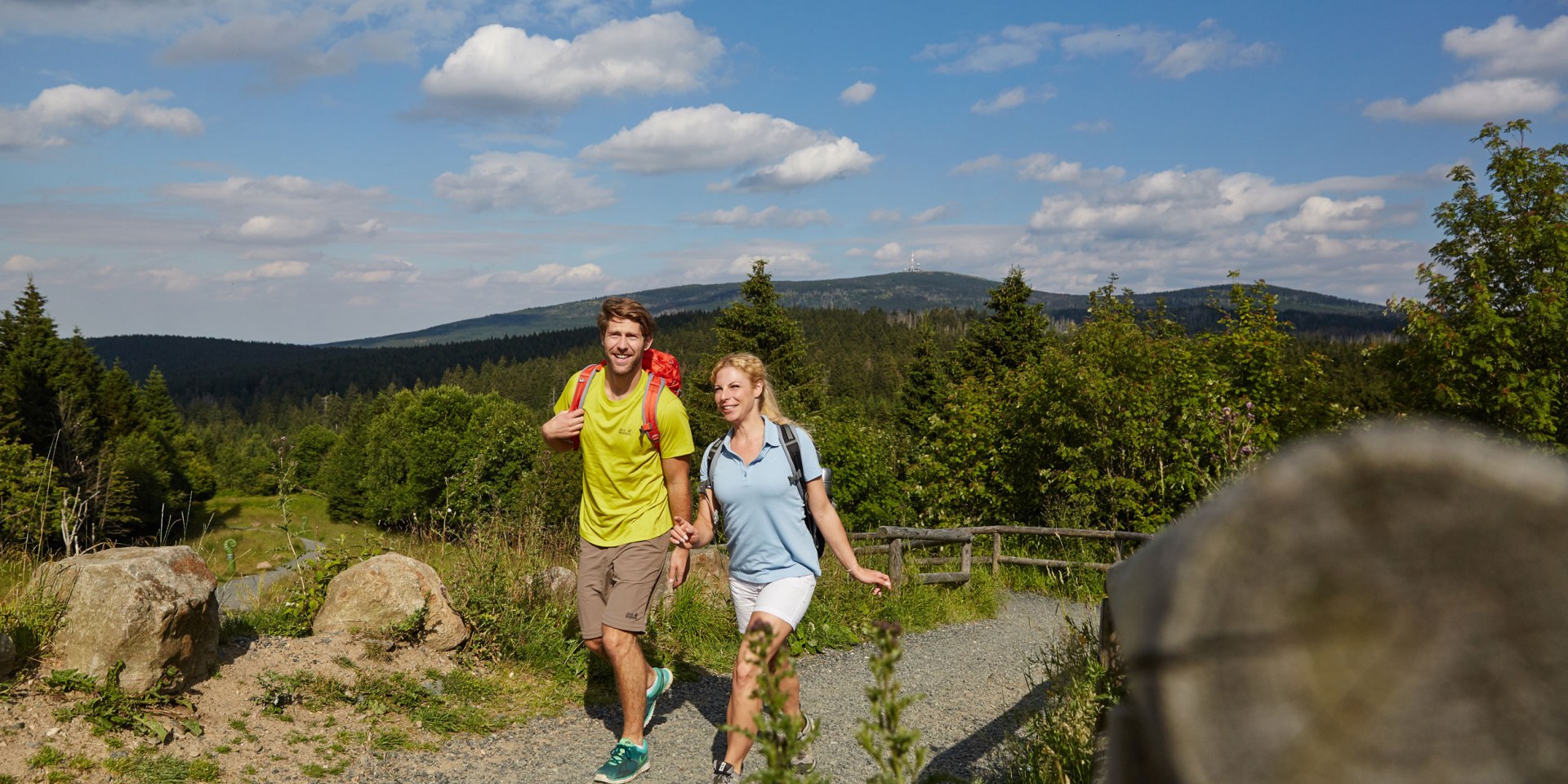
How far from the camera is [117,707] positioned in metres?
4.35

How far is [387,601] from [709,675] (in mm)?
2272

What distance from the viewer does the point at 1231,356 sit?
1892cm

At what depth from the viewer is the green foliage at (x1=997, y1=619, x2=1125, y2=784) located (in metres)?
3.34

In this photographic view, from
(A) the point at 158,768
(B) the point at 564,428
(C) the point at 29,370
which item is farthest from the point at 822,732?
(C) the point at 29,370

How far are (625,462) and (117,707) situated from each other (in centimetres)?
269

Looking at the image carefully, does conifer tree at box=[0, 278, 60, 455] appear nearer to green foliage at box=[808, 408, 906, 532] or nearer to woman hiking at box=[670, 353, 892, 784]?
green foliage at box=[808, 408, 906, 532]

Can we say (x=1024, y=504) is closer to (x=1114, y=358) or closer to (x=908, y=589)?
(x=1114, y=358)

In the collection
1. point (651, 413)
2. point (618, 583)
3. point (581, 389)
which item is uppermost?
point (581, 389)

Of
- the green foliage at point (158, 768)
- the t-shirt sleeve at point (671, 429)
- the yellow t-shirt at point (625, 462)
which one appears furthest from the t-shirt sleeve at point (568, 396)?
the green foliage at point (158, 768)

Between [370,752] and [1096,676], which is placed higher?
[1096,676]

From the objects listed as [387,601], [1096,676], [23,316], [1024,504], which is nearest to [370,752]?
[387,601]

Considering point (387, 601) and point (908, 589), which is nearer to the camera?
point (387, 601)

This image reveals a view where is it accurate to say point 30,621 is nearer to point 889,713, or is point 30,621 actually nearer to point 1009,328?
point 889,713

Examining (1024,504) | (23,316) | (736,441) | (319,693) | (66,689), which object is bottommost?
(1024,504)
